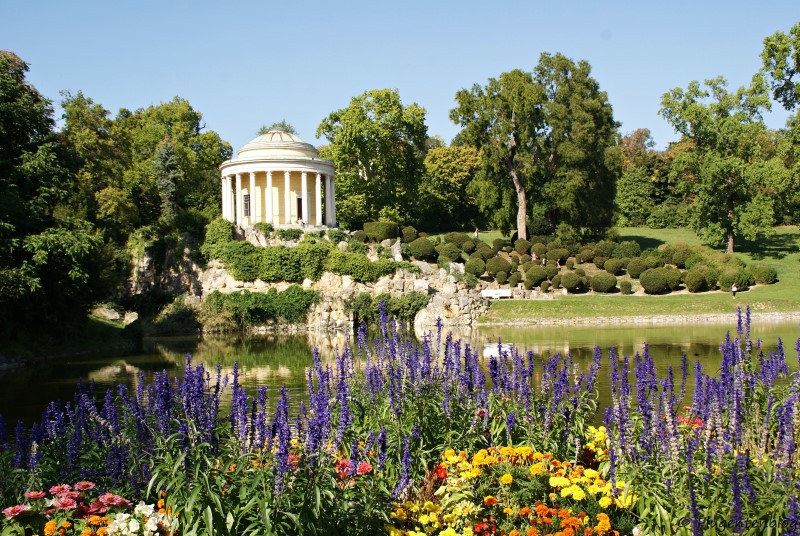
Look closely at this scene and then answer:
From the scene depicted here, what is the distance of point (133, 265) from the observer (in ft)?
152

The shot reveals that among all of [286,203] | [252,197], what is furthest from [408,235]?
[252,197]

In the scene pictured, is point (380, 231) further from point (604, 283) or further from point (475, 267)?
point (604, 283)

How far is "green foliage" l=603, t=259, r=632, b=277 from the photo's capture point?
45562 millimetres

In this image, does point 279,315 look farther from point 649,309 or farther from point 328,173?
point 649,309

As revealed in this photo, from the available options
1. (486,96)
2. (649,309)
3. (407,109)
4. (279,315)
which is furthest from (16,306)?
(407,109)

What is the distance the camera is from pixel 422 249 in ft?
155

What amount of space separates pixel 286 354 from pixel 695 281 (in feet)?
79.3

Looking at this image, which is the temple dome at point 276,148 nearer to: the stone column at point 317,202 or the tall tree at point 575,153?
the stone column at point 317,202

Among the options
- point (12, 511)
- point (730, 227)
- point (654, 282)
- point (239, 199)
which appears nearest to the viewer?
point (12, 511)

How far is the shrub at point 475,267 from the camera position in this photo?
Answer: 46.1m

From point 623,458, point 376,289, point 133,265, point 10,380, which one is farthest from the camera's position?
point 133,265

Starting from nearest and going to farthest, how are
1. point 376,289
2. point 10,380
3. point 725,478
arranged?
point 725,478, point 10,380, point 376,289

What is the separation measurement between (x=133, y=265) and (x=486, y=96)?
24.7 m

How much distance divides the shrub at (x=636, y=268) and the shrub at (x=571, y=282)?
3.36 m
